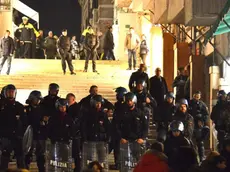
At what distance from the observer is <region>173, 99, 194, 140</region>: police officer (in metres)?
17.8

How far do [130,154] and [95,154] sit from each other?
718 mm

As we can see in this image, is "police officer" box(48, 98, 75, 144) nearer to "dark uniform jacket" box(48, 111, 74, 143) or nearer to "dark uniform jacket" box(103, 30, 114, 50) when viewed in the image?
"dark uniform jacket" box(48, 111, 74, 143)

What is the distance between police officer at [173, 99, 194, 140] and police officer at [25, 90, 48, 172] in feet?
10.3

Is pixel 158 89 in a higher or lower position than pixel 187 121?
higher

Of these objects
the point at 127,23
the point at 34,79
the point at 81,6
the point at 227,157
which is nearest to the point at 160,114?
the point at 227,157

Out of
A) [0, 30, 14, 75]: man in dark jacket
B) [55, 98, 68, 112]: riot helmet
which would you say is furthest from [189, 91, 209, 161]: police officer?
[0, 30, 14, 75]: man in dark jacket

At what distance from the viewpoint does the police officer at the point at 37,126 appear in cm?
1662

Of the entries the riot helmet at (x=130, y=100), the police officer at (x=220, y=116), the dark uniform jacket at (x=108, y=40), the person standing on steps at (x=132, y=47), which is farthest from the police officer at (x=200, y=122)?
the dark uniform jacket at (x=108, y=40)

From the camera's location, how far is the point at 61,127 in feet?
53.0

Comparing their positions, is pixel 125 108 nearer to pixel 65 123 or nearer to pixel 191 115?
pixel 65 123

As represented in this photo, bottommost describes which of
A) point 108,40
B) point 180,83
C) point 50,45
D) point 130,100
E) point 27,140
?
point 27,140

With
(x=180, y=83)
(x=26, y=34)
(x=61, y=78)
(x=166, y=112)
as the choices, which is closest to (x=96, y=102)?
(x=166, y=112)

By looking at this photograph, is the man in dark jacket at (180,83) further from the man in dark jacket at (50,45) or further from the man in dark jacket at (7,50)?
the man in dark jacket at (50,45)

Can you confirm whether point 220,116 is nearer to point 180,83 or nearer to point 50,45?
point 180,83
